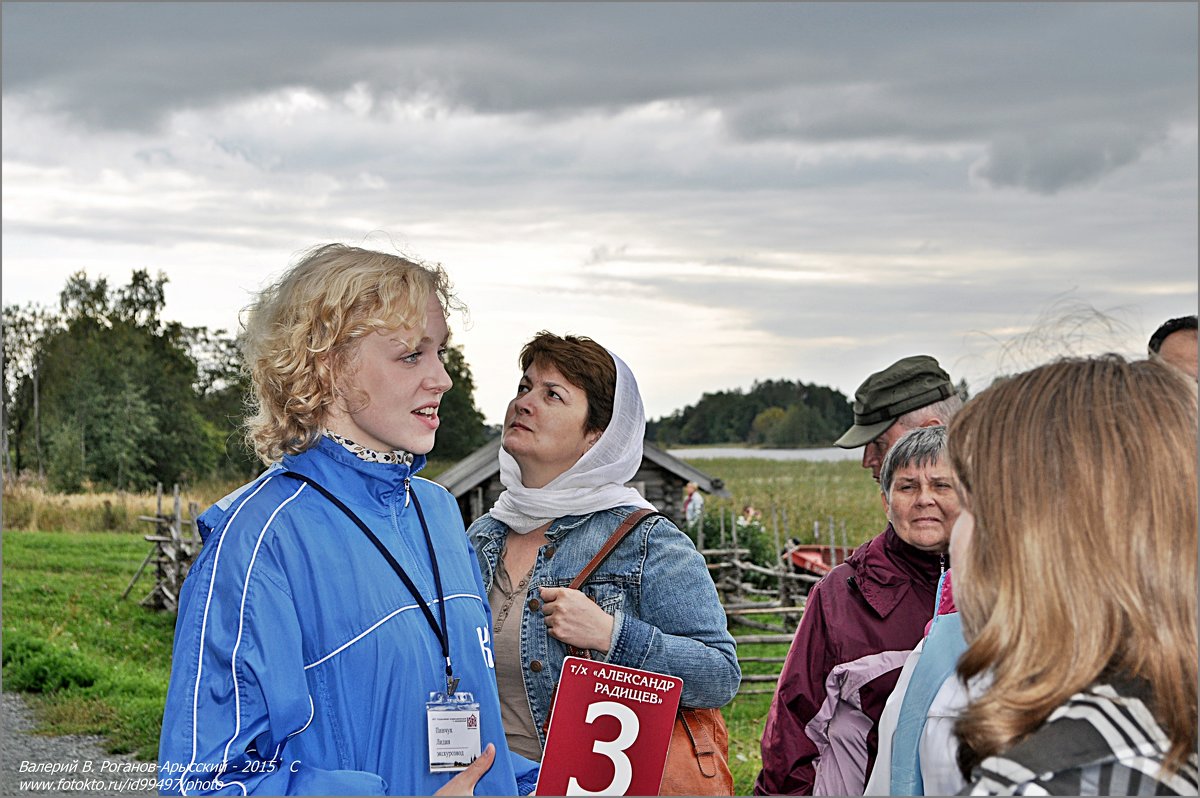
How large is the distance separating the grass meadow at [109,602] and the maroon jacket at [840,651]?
6.86 meters

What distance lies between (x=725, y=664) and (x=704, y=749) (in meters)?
0.22

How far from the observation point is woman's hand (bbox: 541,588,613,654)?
283 centimetres

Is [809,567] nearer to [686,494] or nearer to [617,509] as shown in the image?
[686,494]

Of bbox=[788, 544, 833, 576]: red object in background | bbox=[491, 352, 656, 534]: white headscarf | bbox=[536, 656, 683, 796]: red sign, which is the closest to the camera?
bbox=[536, 656, 683, 796]: red sign

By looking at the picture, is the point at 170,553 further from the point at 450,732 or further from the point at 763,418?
the point at 450,732

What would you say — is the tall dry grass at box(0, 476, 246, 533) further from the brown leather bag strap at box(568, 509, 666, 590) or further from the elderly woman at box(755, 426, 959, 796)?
the elderly woman at box(755, 426, 959, 796)

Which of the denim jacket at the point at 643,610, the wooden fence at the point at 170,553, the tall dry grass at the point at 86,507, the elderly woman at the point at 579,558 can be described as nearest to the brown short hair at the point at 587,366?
the elderly woman at the point at 579,558

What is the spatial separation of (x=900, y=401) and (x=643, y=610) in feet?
3.75

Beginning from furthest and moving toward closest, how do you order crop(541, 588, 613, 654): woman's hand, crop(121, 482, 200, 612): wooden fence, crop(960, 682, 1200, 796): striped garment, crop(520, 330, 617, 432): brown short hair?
crop(121, 482, 200, 612): wooden fence
crop(520, 330, 617, 432): brown short hair
crop(541, 588, 613, 654): woman's hand
crop(960, 682, 1200, 796): striped garment

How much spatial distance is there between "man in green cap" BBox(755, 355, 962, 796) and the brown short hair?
808 millimetres

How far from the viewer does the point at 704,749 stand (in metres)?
2.87

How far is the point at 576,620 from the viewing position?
283 cm

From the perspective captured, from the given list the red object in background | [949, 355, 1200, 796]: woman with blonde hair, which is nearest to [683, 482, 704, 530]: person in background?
the red object in background

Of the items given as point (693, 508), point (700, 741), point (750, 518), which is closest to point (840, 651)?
point (700, 741)
